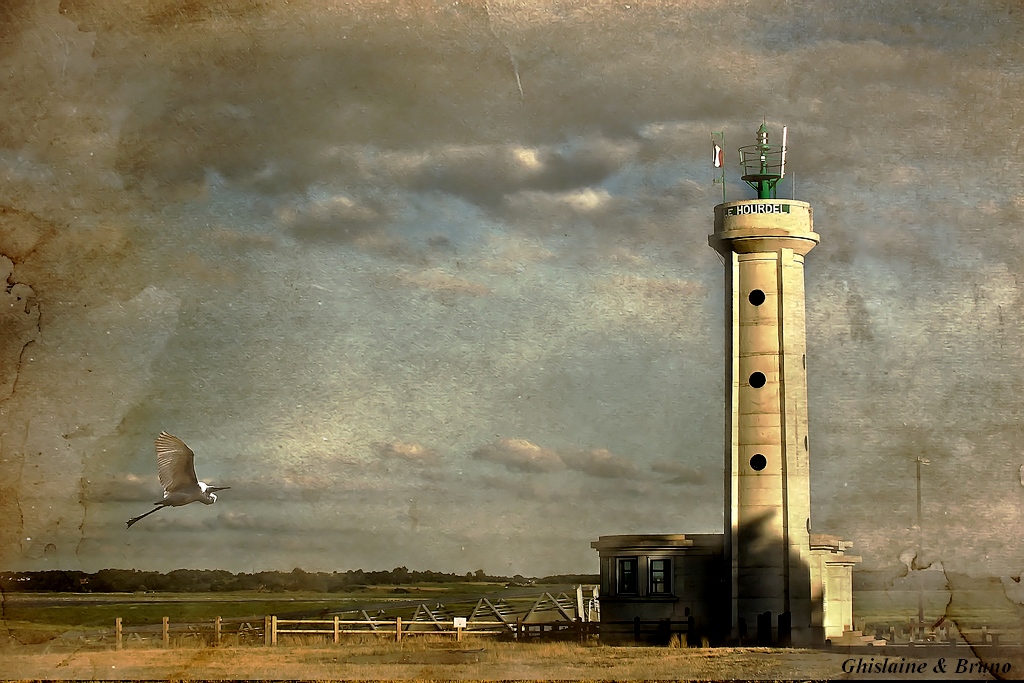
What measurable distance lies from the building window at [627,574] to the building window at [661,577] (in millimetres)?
564

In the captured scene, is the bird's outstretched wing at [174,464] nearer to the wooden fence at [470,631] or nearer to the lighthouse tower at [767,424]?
the wooden fence at [470,631]

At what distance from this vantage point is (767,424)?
51531 millimetres

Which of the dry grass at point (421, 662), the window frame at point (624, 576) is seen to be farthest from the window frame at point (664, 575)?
the dry grass at point (421, 662)

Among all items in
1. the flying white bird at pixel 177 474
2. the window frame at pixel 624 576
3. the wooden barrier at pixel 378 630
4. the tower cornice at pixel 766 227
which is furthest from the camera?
the window frame at pixel 624 576

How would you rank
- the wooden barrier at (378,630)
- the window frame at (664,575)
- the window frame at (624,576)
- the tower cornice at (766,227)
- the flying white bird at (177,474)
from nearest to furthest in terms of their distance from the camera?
the flying white bird at (177,474), the wooden barrier at (378,630), the tower cornice at (766,227), the window frame at (664,575), the window frame at (624,576)

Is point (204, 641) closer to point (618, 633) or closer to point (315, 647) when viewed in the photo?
point (315, 647)

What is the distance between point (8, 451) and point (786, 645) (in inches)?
956

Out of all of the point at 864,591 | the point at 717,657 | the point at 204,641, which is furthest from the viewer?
the point at 864,591

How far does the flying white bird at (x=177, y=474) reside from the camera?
43656mm

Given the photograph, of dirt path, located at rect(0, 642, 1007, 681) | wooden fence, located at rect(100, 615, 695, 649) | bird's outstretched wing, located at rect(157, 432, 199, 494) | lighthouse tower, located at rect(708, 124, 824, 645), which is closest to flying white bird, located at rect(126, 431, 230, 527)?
bird's outstretched wing, located at rect(157, 432, 199, 494)

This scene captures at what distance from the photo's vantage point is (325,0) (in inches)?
1988

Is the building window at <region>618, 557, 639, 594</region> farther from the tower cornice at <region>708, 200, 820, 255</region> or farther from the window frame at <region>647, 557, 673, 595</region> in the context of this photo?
the tower cornice at <region>708, 200, 820, 255</region>

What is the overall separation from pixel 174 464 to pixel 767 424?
1888cm

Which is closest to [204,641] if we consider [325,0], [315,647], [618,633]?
[315,647]
